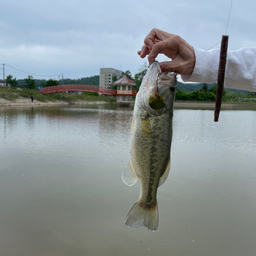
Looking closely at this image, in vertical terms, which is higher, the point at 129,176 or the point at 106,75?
the point at 106,75

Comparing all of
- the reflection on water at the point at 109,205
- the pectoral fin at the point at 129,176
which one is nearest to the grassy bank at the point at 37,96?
the reflection on water at the point at 109,205

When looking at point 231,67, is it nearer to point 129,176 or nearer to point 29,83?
point 129,176

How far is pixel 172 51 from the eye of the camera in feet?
6.91

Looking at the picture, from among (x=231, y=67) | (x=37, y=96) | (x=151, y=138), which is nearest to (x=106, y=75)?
(x=37, y=96)

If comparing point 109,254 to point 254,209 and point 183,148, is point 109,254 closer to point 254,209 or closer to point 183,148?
point 254,209

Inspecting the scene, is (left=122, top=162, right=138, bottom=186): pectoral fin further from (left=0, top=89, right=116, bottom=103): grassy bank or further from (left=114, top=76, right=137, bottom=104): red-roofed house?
(left=114, top=76, right=137, bottom=104): red-roofed house

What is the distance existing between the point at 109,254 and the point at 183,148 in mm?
7402

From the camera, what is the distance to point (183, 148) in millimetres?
10312

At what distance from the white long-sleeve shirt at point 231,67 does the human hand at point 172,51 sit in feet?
0.27

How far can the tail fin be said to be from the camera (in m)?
1.91

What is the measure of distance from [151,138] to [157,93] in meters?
0.35

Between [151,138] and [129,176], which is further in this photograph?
[129,176]

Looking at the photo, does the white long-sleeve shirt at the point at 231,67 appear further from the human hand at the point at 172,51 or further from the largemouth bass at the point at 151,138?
the largemouth bass at the point at 151,138

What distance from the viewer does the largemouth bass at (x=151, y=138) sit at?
1768 millimetres
